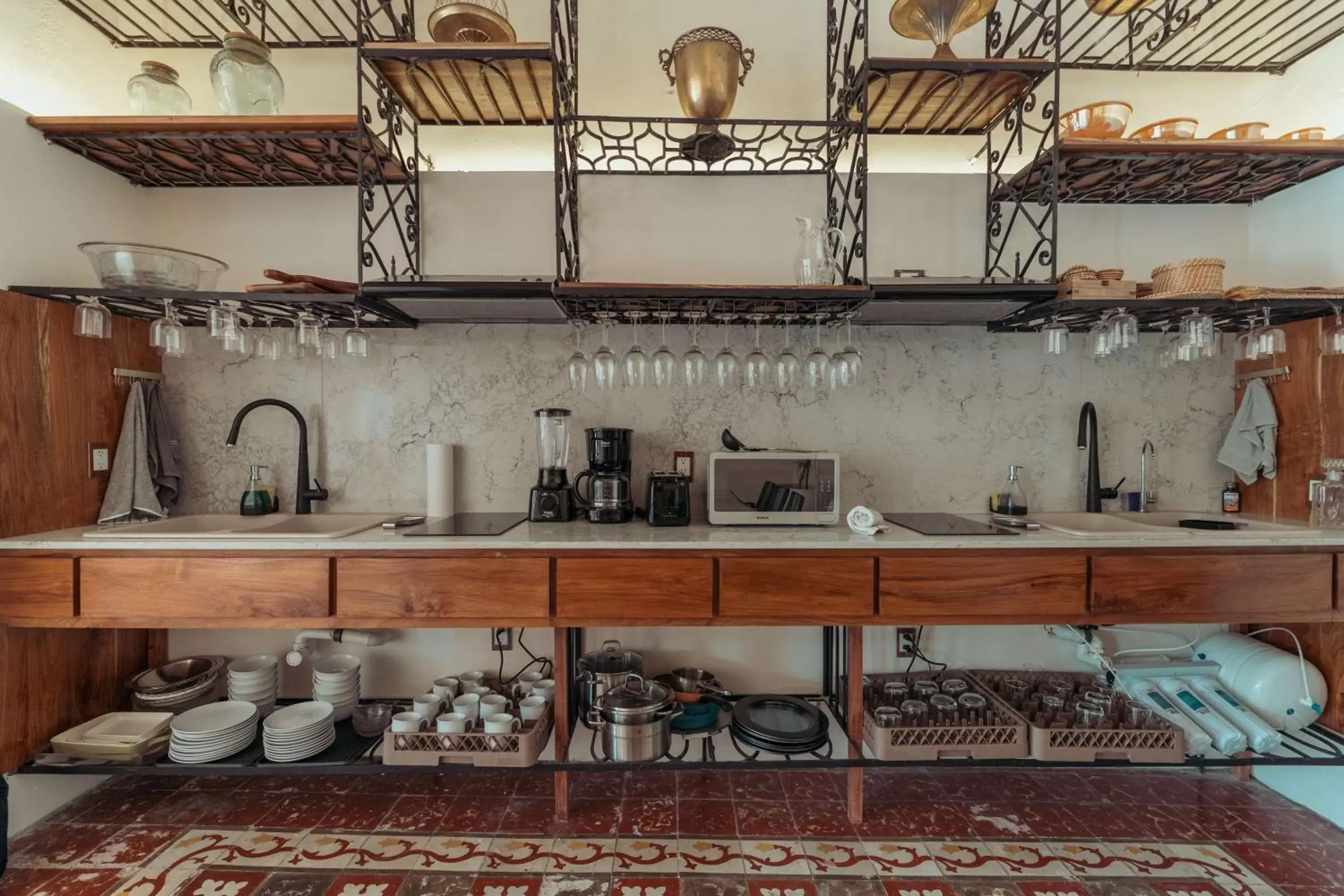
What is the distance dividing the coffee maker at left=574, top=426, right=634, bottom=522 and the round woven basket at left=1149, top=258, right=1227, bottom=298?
1.97m

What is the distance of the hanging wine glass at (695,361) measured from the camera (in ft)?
6.73

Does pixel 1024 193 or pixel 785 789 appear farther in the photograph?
pixel 1024 193

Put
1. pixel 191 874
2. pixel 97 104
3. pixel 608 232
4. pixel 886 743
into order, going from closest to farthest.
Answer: pixel 191 874
pixel 886 743
pixel 97 104
pixel 608 232

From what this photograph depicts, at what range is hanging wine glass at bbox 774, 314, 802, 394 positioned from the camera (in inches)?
81.4

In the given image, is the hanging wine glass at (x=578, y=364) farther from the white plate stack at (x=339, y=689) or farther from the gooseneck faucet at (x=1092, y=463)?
the gooseneck faucet at (x=1092, y=463)

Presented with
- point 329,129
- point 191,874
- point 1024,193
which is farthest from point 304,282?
point 1024,193

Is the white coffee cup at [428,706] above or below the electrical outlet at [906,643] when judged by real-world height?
below

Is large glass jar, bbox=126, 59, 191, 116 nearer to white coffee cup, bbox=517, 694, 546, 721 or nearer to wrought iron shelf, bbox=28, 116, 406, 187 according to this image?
wrought iron shelf, bbox=28, 116, 406, 187

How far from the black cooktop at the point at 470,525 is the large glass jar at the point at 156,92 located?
5.64 ft

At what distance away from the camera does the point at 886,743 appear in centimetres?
187

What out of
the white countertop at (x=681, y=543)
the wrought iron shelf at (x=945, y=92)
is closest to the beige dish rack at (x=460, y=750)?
the white countertop at (x=681, y=543)

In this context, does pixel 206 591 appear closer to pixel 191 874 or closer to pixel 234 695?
pixel 234 695

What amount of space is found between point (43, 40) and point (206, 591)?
2113 mm

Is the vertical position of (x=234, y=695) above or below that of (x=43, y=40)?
below
